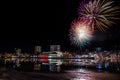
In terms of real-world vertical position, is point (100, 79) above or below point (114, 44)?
below

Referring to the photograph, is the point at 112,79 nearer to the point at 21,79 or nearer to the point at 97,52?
the point at 21,79

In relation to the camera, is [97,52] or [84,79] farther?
[97,52]

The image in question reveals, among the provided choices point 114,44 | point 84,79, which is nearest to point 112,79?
point 84,79

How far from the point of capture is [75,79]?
58.2 ft

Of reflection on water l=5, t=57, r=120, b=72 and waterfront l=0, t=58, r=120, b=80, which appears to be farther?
reflection on water l=5, t=57, r=120, b=72

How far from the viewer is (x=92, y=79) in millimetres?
17406

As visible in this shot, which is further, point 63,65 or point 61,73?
Answer: point 63,65

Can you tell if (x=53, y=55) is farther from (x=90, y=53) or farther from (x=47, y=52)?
(x=90, y=53)

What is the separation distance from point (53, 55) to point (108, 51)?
95.0 feet

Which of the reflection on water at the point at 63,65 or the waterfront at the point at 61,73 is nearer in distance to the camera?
the waterfront at the point at 61,73

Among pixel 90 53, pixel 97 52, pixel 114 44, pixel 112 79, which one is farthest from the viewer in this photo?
pixel 90 53

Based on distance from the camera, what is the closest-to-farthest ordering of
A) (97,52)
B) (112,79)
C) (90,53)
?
(112,79) < (97,52) < (90,53)

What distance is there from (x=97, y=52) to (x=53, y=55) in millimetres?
23812

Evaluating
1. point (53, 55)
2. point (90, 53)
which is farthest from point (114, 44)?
point (53, 55)
